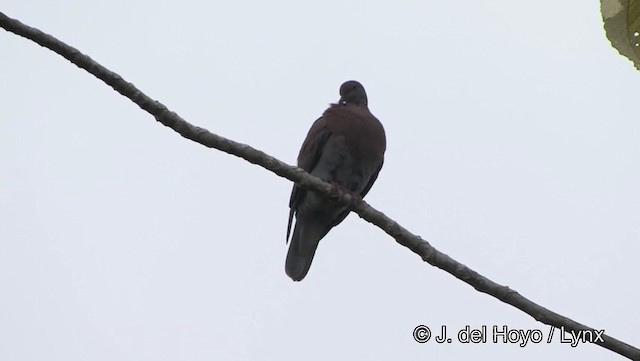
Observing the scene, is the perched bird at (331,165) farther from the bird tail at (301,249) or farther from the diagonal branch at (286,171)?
the diagonal branch at (286,171)

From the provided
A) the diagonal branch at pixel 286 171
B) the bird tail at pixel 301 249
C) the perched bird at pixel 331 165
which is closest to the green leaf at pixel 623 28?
the diagonal branch at pixel 286 171

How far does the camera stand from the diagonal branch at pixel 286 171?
233 cm

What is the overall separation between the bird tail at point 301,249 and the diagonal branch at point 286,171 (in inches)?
85.2

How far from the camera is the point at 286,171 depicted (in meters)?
2.84

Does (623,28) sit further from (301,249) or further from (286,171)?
(301,249)

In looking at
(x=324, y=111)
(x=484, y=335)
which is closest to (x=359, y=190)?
(x=324, y=111)

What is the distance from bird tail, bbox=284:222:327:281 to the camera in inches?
203

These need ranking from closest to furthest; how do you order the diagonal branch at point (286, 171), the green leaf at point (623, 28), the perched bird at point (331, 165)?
1. the green leaf at point (623, 28)
2. the diagonal branch at point (286, 171)
3. the perched bird at point (331, 165)

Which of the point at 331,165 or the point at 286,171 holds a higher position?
the point at 331,165

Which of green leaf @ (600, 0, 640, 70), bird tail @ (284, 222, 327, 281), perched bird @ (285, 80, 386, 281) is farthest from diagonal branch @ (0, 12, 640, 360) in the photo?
bird tail @ (284, 222, 327, 281)

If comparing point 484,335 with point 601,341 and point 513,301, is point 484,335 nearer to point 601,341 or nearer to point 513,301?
point 513,301

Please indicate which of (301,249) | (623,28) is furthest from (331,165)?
A: (623,28)

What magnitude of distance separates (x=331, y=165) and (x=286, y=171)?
2193mm

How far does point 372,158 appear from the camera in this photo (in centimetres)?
509
